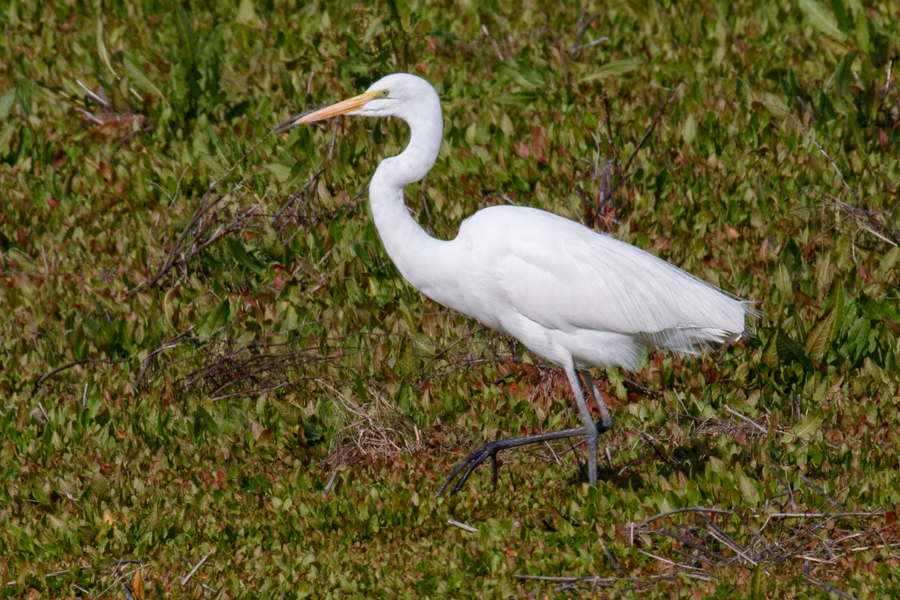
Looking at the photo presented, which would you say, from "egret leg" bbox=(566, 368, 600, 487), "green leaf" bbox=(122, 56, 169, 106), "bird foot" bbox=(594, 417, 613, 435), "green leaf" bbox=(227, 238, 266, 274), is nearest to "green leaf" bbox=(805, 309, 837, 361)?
"bird foot" bbox=(594, 417, 613, 435)

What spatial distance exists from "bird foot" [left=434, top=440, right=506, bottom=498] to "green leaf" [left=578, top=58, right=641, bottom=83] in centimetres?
371

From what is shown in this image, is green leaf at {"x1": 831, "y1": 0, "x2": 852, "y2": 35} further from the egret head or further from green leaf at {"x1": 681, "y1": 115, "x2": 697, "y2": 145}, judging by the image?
the egret head

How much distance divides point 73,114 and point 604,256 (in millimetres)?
4733

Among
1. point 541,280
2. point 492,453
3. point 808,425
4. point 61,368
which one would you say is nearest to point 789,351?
point 808,425

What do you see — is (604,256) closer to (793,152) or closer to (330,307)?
(330,307)

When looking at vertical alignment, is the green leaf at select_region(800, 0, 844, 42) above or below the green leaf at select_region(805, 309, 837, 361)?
above

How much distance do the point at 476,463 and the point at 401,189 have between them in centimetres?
112

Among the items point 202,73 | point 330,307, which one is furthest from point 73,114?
point 330,307

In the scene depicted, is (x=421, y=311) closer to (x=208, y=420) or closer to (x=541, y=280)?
(x=208, y=420)

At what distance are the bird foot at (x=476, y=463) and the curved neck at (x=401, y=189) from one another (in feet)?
2.30

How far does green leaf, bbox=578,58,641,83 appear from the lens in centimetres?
764

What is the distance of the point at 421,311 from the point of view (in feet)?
19.4

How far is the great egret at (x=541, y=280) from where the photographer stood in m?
4.50

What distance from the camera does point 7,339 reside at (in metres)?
5.80
